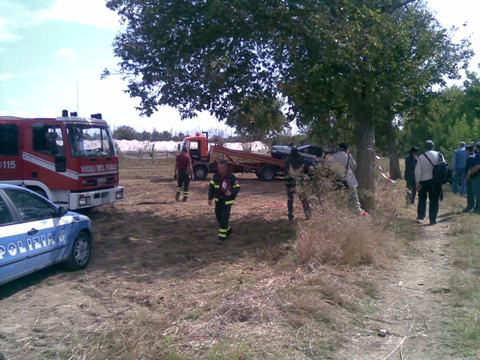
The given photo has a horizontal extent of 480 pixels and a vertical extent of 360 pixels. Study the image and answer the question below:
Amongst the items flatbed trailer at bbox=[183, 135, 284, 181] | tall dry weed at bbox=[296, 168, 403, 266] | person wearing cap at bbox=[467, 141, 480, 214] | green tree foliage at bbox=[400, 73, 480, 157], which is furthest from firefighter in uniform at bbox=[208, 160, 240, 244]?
flatbed trailer at bbox=[183, 135, 284, 181]

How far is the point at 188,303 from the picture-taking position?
6324 millimetres

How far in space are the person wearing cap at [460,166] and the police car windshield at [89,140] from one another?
10.8 metres

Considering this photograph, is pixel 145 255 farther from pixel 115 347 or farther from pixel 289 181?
pixel 115 347

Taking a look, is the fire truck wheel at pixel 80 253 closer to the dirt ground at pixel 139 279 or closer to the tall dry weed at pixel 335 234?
the dirt ground at pixel 139 279

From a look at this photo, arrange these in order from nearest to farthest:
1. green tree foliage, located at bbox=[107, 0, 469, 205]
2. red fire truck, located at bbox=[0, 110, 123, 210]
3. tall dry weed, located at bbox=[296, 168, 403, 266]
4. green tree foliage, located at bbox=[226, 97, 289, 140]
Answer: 1. tall dry weed, located at bbox=[296, 168, 403, 266]
2. green tree foliage, located at bbox=[107, 0, 469, 205]
3. red fire truck, located at bbox=[0, 110, 123, 210]
4. green tree foliage, located at bbox=[226, 97, 289, 140]

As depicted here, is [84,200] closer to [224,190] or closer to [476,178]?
[224,190]

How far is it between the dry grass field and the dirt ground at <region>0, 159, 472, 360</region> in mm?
16

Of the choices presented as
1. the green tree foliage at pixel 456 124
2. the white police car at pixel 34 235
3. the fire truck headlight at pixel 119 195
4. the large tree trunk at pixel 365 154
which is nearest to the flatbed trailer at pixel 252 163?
the green tree foliage at pixel 456 124

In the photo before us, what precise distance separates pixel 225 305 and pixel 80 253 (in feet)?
11.6

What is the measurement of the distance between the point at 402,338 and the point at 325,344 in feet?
3.06

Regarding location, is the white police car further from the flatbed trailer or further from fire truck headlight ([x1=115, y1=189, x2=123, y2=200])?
the flatbed trailer

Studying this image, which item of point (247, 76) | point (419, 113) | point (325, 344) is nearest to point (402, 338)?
point (325, 344)

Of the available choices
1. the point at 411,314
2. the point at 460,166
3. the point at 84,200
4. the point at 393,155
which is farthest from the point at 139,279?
the point at 393,155

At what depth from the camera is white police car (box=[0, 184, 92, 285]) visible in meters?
6.50
